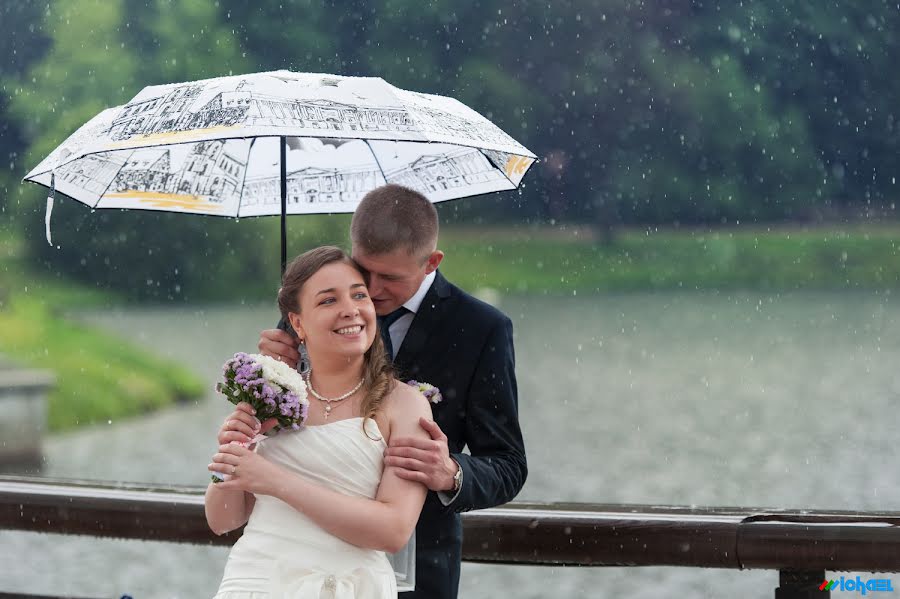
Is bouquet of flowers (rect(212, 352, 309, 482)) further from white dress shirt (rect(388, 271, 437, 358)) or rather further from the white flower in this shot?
white dress shirt (rect(388, 271, 437, 358))

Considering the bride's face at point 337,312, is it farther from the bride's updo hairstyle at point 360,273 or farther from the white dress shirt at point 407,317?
the white dress shirt at point 407,317

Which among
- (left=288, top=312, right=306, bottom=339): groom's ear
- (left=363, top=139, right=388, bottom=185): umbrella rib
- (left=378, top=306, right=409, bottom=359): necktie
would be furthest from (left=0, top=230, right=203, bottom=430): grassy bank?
(left=288, top=312, right=306, bottom=339): groom's ear

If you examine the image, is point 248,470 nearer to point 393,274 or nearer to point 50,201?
point 393,274

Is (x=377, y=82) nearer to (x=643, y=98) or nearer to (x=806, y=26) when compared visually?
(x=643, y=98)

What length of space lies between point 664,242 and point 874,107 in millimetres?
9192

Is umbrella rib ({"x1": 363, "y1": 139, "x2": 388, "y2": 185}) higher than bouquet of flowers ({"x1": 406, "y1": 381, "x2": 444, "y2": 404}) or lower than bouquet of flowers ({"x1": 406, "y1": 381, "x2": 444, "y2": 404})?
higher

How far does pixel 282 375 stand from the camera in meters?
2.19

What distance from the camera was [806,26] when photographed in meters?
45.8

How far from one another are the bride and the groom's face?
0.08 m

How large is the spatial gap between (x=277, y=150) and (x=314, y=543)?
1.36 meters

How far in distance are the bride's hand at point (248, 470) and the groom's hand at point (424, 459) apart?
0.21m

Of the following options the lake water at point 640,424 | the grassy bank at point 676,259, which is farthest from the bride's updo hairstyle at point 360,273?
the grassy bank at point 676,259

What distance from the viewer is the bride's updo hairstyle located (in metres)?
2.25

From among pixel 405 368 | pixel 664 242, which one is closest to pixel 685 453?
pixel 664 242
